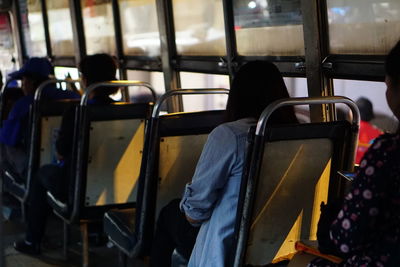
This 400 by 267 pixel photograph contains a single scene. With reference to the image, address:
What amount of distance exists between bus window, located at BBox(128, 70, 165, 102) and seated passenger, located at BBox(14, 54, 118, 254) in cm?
94

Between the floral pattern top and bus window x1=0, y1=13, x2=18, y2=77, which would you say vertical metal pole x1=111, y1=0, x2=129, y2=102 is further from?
the floral pattern top

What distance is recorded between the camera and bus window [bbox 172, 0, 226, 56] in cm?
481

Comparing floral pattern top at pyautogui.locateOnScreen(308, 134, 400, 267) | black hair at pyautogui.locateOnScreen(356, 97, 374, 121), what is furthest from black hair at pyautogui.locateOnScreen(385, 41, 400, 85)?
black hair at pyautogui.locateOnScreen(356, 97, 374, 121)

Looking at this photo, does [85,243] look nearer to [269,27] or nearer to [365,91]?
[269,27]

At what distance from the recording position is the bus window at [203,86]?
4938 mm

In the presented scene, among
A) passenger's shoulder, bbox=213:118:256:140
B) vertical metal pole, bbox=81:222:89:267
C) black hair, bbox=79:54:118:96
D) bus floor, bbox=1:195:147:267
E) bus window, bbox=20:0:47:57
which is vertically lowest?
bus floor, bbox=1:195:147:267

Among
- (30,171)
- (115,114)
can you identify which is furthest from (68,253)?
(115,114)

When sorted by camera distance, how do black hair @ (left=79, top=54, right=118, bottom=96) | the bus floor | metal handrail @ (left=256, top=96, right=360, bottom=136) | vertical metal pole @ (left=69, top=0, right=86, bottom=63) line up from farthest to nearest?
vertical metal pole @ (left=69, top=0, right=86, bottom=63)
the bus floor
black hair @ (left=79, top=54, right=118, bottom=96)
metal handrail @ (left=256, top=96, right=360, bottom=136)

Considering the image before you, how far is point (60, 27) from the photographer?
842cm

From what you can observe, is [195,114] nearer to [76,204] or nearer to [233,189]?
[233,189]

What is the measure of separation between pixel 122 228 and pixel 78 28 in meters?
4.23

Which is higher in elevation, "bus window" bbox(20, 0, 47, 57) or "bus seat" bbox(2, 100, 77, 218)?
"bus window" bbox(20, 0, 47, 57)

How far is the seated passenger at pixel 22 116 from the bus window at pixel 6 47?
4.36 m

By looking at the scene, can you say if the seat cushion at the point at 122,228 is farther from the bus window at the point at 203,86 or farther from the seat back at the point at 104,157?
the bus window at the point at 203,86
